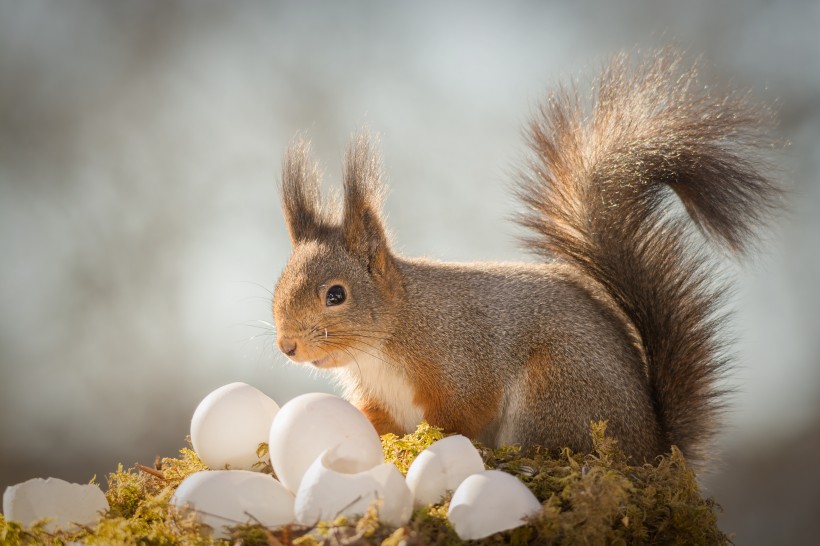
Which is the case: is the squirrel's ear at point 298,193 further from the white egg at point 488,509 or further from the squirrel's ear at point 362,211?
the white egg at point 488,509

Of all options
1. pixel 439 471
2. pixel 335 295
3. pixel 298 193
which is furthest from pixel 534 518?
pixel 298 193

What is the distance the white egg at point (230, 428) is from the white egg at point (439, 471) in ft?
1.22

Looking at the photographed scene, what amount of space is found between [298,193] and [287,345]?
46 cm

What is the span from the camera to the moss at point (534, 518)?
1.19 metres

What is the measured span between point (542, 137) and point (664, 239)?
15.8 inches

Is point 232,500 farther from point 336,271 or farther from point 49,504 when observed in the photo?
point 336,271

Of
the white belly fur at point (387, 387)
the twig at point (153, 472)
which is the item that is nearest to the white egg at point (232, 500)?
the twig at point (153, 472)

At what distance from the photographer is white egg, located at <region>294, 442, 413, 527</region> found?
3.92 ft

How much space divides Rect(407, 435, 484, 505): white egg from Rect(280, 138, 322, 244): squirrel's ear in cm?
82

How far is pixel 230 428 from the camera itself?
5.09 ft

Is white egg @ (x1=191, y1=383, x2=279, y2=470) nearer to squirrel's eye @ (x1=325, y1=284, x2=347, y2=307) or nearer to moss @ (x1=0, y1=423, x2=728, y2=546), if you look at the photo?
moss @ (x1=0, y1=423, x2=728, y2=546)

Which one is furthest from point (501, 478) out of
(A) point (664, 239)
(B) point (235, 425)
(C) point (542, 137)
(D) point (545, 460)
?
(C) point (542, 137)

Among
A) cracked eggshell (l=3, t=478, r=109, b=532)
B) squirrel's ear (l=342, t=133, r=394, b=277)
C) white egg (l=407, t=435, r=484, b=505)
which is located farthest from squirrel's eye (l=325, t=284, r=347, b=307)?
cracked eggshell (l=3, t=478, r=109, b=532)

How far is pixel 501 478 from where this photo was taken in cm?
122
